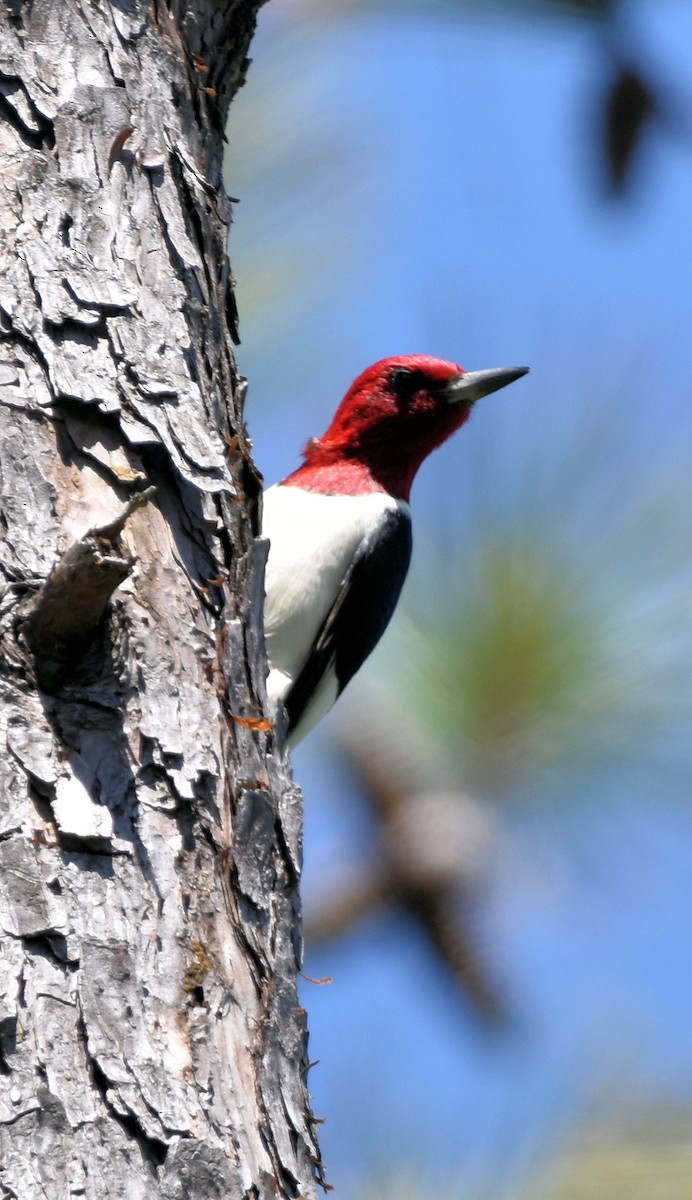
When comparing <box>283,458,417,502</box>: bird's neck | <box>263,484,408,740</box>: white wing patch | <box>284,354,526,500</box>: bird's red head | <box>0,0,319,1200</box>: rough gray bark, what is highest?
<box>284,354,526,500</box>: bird's red head

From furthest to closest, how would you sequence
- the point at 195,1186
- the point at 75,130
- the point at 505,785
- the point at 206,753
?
the point at 505,785, the point at 75,130, the point at 206,753, the point at 195,1186

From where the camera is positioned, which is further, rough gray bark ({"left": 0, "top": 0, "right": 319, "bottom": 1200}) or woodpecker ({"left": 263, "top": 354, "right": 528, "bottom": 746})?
woodpecker ({"left": 263, "top": 354, "right": 528, "bottom": 746})

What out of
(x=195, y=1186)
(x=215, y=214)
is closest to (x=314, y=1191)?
(x=195, y=1186)

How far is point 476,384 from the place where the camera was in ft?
13.6

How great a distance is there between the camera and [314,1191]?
1763 millimetres

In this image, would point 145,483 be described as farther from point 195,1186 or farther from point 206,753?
point 195,1186

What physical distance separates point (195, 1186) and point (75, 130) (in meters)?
1.56

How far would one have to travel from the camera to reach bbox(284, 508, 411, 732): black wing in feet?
12.1

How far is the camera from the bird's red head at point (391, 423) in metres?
4.11

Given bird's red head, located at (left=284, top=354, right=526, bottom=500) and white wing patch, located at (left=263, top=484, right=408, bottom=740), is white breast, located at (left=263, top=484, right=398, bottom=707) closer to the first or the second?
white wing patch, located at (left=263, top=484, right=408, bottom=740)

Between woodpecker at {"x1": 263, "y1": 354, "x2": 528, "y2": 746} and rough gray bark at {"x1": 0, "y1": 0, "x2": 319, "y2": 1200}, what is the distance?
124 centimetres

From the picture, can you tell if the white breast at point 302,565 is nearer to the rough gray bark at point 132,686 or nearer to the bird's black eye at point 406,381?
the bird's black eye at point 406,381

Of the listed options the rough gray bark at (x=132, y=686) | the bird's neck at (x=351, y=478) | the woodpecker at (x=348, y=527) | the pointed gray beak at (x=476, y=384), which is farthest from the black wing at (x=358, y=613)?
the rough gray bark at (x=132, y=686)

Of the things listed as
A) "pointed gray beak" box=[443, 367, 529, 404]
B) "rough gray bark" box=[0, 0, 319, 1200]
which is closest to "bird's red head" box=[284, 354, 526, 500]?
"pointed gray beak" box=[443, 367, 529, 404]
